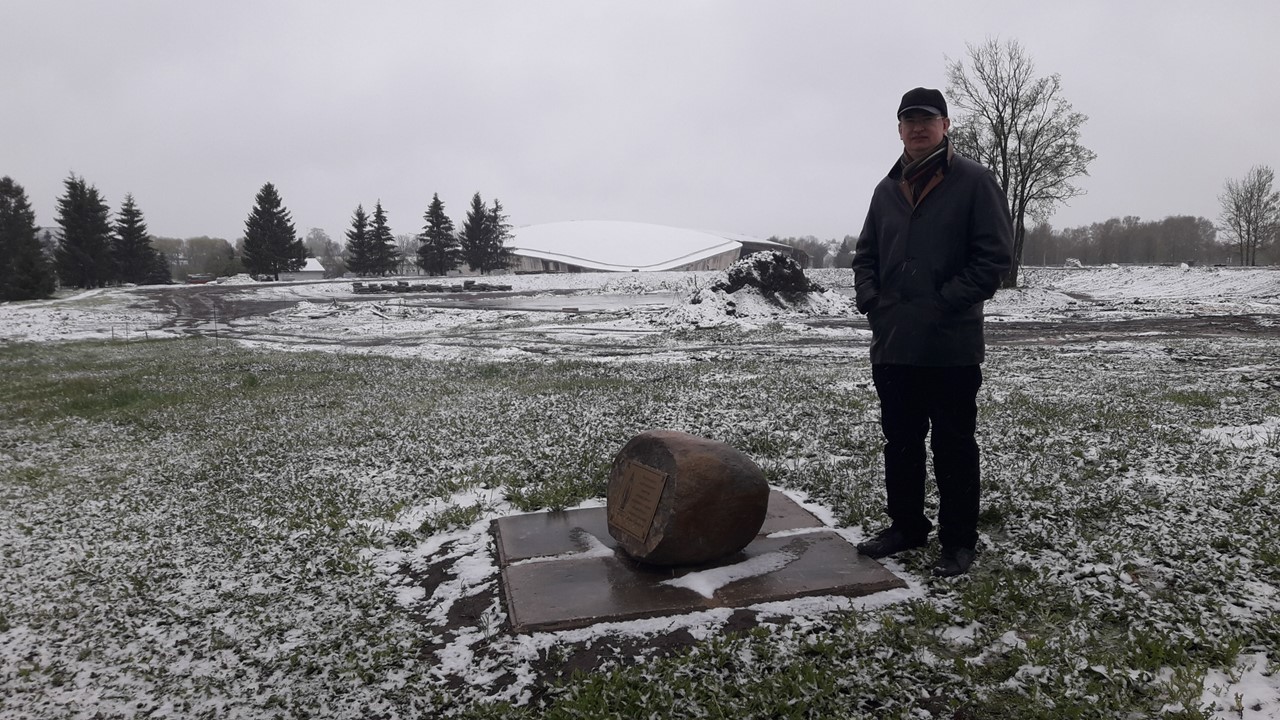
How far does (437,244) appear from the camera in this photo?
68.9 m

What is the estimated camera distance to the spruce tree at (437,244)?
221ft

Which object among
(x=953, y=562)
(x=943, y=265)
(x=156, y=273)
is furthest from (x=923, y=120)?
(x=156, y=273)

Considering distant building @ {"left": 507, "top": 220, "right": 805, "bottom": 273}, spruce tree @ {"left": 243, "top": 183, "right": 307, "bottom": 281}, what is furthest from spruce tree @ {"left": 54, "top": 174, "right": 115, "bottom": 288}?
distant building @ {"left": 507, "top": 220, "right": 805, "bottom": 273}

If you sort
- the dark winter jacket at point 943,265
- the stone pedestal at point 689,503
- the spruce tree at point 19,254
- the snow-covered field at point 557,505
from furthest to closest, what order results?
the spruce tree at point 19,254 < the stone pedestal at point 689,503 < the dark winter jacket at point 943,265 < the snow-covered field at point 557,505

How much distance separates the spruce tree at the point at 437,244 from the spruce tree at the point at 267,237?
11981 millimetres

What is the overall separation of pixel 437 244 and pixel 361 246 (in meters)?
6.99

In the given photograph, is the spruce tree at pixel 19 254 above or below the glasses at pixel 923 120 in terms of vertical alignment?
above

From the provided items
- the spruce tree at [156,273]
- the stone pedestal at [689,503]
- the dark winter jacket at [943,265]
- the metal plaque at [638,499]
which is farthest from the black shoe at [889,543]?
the spruce tree at [156,273]

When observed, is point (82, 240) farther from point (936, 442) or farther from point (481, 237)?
point (936, 442)

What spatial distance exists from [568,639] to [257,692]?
1337 mm

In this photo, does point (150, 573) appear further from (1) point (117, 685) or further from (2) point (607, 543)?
(2) point (607, 543)

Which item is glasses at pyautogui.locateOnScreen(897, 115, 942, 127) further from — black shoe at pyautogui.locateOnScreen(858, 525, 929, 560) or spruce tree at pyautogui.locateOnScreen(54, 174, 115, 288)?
spruce tree at pyautogui.locateOnScreen(54, 174, 115, 288)

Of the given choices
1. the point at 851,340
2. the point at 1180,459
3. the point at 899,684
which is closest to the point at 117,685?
the point at 899,684

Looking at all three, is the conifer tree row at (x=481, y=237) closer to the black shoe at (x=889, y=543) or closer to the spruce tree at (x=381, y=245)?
the spruce tree at (x=381, y=245)
